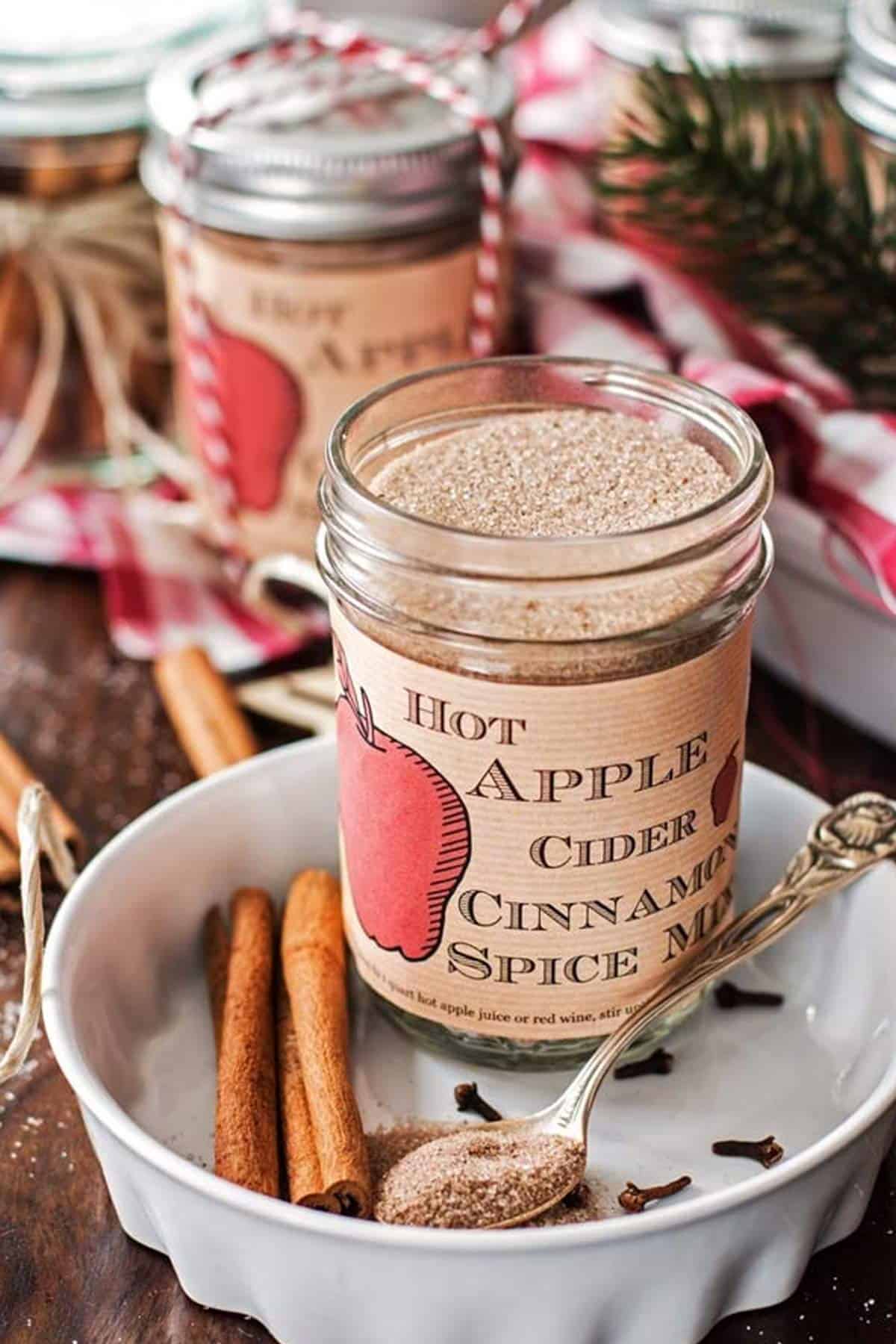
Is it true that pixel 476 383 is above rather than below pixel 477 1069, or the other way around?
above

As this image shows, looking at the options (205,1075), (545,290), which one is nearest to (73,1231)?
(205,1075)

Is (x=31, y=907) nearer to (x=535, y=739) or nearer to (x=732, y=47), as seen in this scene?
(x=535, y=739)

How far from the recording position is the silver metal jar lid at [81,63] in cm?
85

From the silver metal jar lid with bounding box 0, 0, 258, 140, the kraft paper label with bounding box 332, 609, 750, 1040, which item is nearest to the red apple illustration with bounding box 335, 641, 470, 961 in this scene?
the kraft paper label with bounding box 332, 609, 750, 1040

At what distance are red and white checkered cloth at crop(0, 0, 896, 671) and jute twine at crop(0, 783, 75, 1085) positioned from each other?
9.3 inches

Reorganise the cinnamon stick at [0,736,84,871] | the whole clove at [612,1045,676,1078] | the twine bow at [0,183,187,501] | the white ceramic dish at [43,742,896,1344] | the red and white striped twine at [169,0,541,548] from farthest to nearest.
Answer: the twine bow at [0,183,187,501] < the red and white striped twine at [169,0,541,548] < the cinnamon stick at [0,736,84,871] < the whole clove at [612,1045,676,1078] < the white ceramic dish at [43,742,896,1344]

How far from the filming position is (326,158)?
736 millimetres

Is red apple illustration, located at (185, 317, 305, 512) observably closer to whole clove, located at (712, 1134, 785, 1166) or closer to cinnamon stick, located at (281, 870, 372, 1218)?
cinnamon stick, located at (281, 870, 372, 1218)

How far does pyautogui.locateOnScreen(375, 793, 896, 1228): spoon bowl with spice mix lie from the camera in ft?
1.52

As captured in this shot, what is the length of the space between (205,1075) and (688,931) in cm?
16

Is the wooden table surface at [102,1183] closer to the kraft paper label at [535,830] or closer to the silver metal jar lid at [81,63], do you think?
the kraft paper label at [535,830]

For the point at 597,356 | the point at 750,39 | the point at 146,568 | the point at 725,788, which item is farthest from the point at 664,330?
the point at 725,788

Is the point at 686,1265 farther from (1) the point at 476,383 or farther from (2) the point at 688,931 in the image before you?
(1) the point at 476,383

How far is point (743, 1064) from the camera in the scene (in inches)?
21.4
